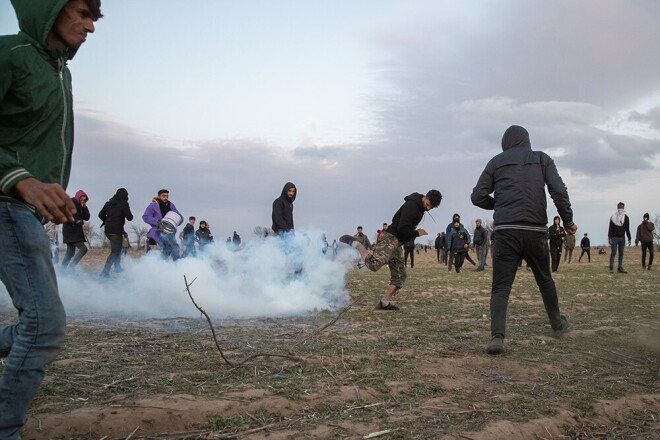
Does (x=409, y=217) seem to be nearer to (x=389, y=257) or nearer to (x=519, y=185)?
(x=389, y=257)

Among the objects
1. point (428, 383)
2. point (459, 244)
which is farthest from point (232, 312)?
point (459, 244)

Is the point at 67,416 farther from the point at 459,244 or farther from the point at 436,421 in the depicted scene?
the point at 459,244

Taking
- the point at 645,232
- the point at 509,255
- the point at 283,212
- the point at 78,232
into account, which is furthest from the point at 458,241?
the point at 509,255

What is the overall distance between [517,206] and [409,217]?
2.67 m

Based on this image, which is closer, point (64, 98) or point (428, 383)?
point (64, 98)

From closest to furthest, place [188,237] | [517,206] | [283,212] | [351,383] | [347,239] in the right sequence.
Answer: [351,383] → [517,206] → [347,239] → [283,212] → [188,237]

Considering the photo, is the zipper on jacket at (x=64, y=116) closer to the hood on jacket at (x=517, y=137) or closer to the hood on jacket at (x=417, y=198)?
the hood on jacket at (x=517, y=137)

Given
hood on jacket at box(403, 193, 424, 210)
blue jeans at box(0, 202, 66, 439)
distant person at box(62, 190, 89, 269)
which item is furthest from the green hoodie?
distant person at box(62, 190, 89, 269)

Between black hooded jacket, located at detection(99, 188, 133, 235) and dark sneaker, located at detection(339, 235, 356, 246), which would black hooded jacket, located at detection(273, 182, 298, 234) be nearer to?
dark sneaker, located at detection(339, 235, 356, 246)

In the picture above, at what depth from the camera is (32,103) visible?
87.4 inches

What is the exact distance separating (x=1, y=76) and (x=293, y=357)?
9.49ft

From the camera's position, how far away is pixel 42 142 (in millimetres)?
2332

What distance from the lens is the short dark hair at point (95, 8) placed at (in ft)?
7.90

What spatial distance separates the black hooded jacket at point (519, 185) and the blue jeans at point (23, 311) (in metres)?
4.34
